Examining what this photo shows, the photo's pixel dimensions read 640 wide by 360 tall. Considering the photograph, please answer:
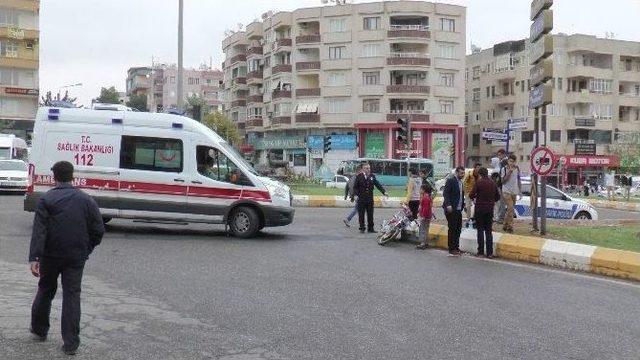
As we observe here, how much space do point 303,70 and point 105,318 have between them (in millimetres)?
65803

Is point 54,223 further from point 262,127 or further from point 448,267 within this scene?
point 262,127

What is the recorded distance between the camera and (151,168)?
15633 millimetres

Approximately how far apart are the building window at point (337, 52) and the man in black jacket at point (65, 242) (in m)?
64.7

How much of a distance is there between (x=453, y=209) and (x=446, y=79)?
5683cm

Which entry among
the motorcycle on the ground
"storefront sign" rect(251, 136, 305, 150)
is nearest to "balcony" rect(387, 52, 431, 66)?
"storefront sign" rect(251, 136, 305, 150)

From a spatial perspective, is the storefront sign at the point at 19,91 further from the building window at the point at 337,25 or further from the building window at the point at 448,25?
the building window at the point at 448,25

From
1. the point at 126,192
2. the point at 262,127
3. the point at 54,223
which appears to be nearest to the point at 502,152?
the point at 126,192

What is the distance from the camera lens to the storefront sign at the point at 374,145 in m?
67.4

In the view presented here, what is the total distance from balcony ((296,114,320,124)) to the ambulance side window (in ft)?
180

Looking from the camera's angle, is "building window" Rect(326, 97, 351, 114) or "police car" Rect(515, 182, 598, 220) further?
"building window" Rect(326, 97, 351, 114)

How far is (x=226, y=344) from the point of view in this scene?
6.52m

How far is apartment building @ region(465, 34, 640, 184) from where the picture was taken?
2906 inches

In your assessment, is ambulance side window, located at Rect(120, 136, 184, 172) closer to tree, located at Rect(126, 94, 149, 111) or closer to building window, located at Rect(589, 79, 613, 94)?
building window, located at Rect(589, 79, 613, 94)

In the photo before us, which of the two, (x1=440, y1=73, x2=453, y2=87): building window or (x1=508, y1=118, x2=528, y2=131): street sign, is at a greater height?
(x1=440, y1=73, x2=453, y2=87): building window
